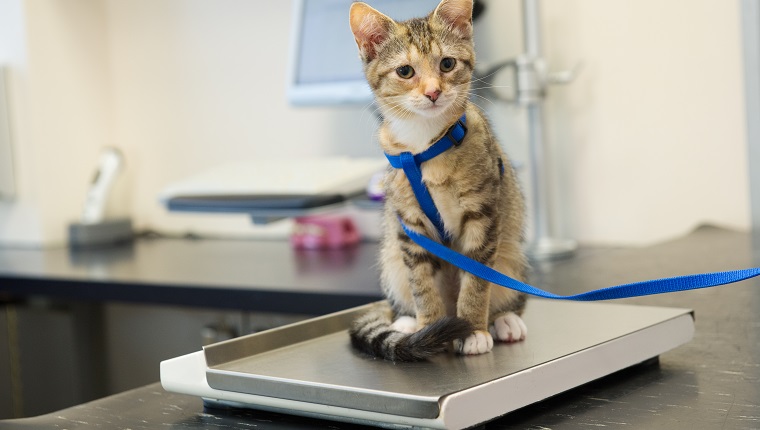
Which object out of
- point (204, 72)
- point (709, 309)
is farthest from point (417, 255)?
point (204, 72)

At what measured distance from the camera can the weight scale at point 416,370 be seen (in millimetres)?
681

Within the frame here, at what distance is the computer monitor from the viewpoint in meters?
2.05

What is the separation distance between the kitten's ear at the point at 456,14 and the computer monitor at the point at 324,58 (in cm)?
111

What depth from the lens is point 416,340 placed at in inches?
30.9

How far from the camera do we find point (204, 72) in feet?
8.34

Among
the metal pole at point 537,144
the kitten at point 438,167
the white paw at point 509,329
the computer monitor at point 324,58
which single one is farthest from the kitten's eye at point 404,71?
the computer monitor at point 324,58

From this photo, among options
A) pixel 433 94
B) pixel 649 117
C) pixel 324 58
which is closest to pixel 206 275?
pixel 324 58

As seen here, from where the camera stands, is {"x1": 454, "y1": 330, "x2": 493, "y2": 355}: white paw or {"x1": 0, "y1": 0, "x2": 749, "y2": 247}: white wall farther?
{"x1": 0, "y1": 0, "x2": 749, "y2": 247}: white wall

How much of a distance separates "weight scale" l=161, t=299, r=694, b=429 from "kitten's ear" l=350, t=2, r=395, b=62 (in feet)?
0.92

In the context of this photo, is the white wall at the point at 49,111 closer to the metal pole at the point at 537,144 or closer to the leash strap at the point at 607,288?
the metal pole at the point at 537,144

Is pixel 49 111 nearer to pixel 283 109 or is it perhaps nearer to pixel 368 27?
pixel 283 109

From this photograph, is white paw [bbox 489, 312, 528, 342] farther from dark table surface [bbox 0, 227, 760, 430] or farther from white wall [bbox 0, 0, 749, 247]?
white wall [bbox 0, 0, 749, 247]

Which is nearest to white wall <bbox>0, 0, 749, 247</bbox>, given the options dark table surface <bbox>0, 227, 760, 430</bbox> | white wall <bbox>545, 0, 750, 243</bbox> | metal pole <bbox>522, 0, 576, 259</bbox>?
white wall <bbox>545, 0, 750, 243</bbox>

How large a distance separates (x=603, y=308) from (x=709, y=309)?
25cm
